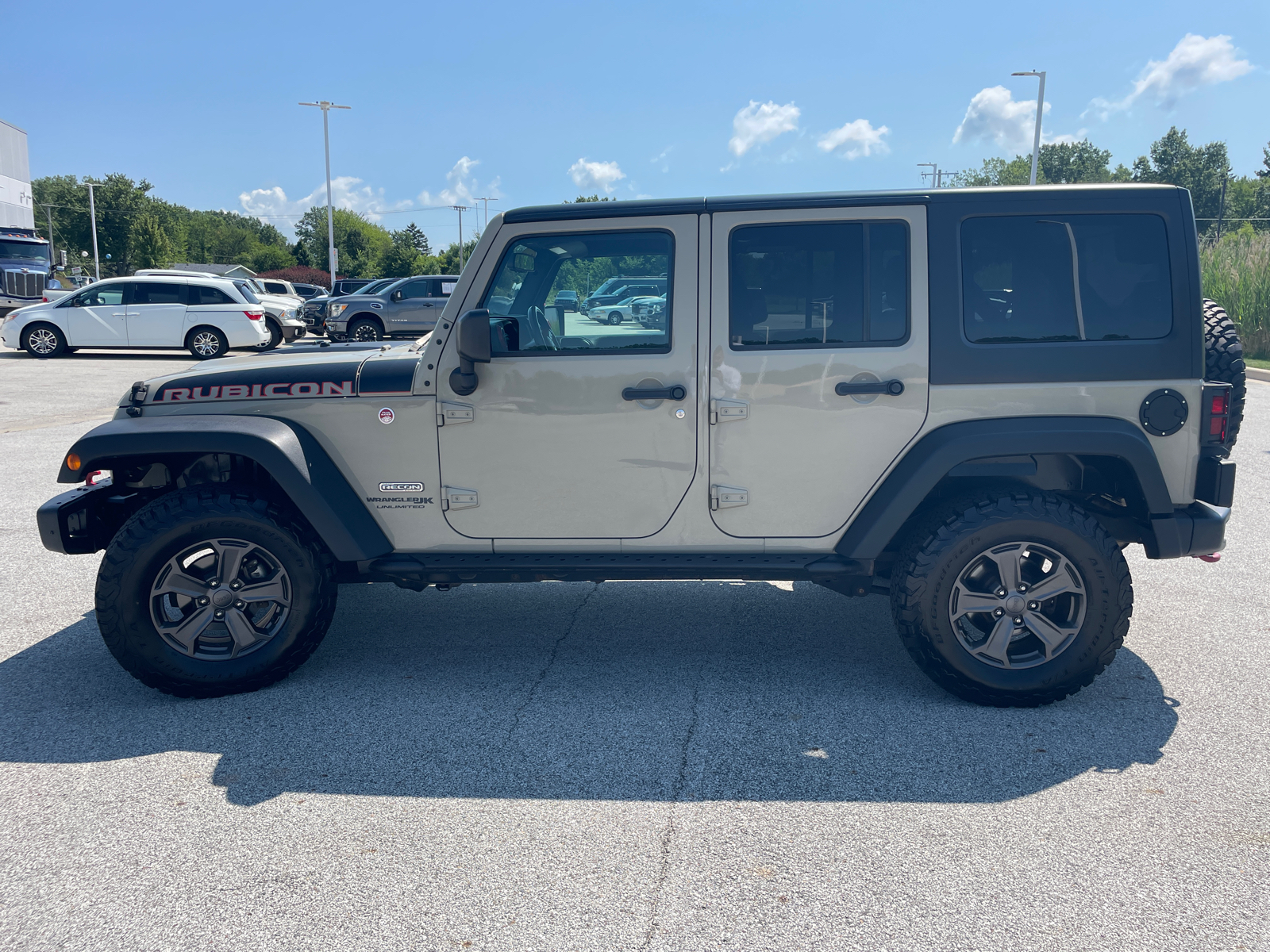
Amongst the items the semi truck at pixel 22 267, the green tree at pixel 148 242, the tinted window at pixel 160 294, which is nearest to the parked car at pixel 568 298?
the tinted window at pixel 160 294

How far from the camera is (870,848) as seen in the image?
289 cm

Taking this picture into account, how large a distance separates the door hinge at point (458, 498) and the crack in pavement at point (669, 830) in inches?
48.5

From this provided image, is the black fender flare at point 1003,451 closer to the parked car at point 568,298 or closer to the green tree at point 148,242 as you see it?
the parked car at point 568,298

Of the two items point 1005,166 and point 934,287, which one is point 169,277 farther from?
point 1005,166

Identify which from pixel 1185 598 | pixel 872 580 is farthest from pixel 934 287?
pixel 1185 598

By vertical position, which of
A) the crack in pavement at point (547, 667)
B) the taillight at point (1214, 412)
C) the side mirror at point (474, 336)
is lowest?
the crack in pavement at point (547, 667)

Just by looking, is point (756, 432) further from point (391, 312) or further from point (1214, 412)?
point (391, 312)

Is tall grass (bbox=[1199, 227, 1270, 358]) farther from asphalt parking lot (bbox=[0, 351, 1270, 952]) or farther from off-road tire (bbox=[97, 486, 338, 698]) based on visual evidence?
off-road tire (bbox=[97, 486, 338, 698])

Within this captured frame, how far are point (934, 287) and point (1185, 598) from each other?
2.72m

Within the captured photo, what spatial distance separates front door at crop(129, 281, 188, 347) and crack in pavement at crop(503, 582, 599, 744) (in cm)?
1743

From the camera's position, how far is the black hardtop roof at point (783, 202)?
3826 millimetres

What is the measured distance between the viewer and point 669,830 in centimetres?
300

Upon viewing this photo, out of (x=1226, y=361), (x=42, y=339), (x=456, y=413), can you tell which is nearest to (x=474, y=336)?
(x=456, y=413)

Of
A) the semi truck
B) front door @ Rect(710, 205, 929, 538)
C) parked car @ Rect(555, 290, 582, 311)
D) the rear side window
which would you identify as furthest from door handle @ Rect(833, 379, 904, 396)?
the semi truck
